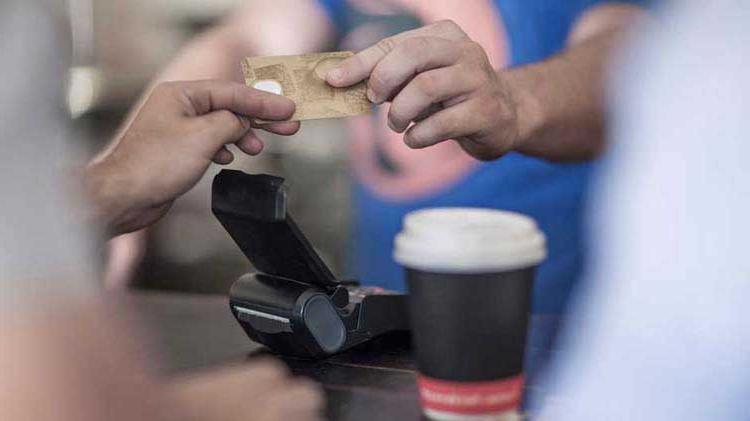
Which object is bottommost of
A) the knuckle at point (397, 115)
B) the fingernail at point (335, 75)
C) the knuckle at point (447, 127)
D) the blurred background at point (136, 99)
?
the blurred background at point (136, 99)

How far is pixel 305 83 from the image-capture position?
4.46 feet

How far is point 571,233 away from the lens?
200cm

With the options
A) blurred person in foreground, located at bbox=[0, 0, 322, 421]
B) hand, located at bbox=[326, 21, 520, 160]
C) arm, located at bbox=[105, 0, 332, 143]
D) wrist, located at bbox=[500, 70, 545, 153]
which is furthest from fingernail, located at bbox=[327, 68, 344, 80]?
arm, located at bbox=[105, 0, 332, 143]

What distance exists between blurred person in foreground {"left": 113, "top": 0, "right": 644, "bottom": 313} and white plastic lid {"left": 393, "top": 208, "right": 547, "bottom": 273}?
2.44 ft

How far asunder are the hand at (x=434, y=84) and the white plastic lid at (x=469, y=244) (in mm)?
581

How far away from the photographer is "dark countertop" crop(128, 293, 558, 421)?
997 mm

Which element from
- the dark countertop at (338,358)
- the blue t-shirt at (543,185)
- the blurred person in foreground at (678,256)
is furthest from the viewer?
the blue t-shirt at (543,185)

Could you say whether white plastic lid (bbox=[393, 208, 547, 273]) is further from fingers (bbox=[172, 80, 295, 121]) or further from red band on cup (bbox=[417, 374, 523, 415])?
fingers (bbox=[172, 80, 295, 121])

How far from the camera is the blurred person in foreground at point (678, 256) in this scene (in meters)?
0.75

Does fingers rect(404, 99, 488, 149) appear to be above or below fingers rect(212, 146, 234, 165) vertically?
above

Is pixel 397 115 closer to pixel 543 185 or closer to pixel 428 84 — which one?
pixel 428 84

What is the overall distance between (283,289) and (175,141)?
0.39 m

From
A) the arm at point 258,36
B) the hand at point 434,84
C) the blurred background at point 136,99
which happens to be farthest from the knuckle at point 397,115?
the blurred background at point 136,99

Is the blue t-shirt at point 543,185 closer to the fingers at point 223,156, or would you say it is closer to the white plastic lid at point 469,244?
the fingers at point 223,156
